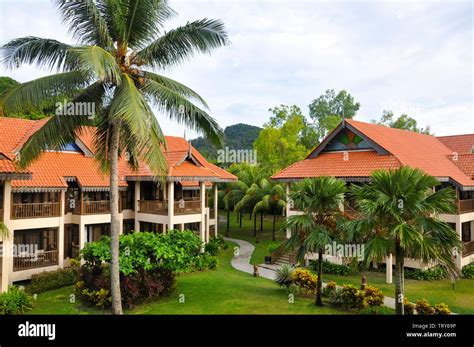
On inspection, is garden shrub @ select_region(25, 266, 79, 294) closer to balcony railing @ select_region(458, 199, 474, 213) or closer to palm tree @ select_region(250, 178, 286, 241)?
palm tree @ select_region(250, 178, 286, 241)

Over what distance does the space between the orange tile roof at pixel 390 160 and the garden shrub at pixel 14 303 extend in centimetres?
1486

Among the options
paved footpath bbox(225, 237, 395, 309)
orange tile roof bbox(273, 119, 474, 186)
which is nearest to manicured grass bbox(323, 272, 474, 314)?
paved footpath bbox(225, 237, 395, 309)

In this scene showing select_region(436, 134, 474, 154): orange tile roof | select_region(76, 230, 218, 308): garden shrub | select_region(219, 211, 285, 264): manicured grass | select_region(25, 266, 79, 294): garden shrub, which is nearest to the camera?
select_region(76, 230, 218, 308): garden shrub

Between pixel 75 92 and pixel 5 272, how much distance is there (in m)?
8.26

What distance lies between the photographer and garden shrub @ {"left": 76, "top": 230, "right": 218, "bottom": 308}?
14.2m

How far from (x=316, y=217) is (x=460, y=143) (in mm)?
19529

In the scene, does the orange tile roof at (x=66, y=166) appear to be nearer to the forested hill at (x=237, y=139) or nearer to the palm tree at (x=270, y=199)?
the palm tree at (x=270, y=199)

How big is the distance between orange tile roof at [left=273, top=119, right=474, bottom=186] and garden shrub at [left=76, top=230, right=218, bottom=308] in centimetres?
981

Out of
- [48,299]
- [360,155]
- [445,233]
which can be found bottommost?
[48,299]

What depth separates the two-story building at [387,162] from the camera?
20562 mm
